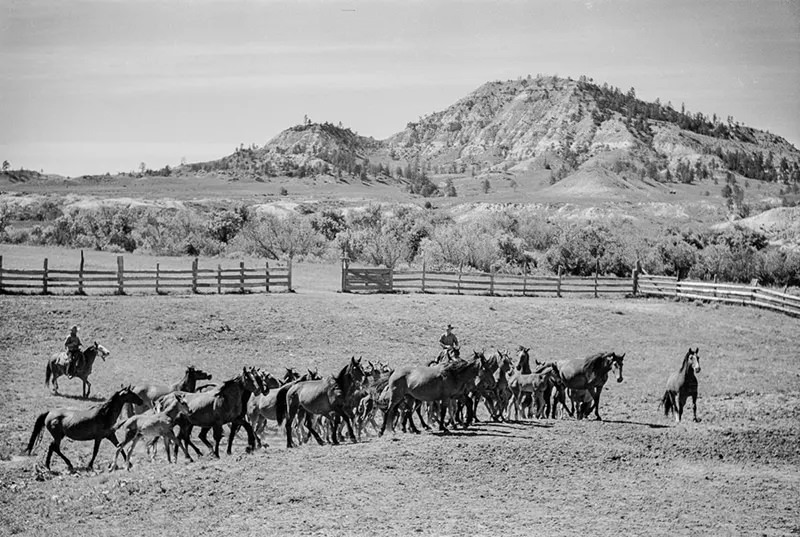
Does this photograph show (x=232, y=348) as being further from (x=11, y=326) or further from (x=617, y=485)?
(x=617, y=485)

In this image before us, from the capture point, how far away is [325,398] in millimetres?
16016

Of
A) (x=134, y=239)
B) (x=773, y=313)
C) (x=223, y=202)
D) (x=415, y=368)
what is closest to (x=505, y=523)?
(x=415, y=368)

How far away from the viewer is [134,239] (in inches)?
2542

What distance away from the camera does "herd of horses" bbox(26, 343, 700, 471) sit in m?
14.9

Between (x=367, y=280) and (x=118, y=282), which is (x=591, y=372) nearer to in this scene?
(x=367, y=280)

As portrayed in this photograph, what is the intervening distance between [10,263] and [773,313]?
3972cm

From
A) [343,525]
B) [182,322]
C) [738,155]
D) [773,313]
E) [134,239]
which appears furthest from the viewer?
[738,155]

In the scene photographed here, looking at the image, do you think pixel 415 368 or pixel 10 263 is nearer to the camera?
pixel 415 368

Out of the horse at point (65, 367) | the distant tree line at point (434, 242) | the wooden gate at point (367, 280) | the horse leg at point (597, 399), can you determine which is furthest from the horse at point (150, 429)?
the distant tree line at point (434, 242)

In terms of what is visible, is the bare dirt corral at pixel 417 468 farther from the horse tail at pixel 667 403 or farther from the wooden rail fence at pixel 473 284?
the wooden rail fence at pixel 473 284

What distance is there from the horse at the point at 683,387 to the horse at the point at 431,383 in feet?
17.2

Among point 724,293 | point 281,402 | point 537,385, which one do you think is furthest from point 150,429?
point 724,293

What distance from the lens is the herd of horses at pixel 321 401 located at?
1488 centimetres

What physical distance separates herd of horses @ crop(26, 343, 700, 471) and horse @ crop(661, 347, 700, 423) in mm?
26
